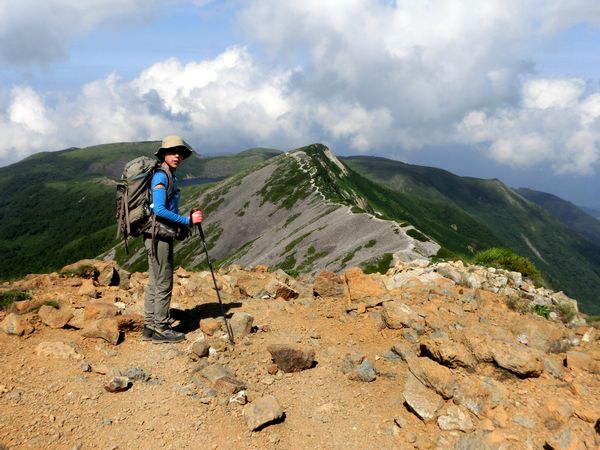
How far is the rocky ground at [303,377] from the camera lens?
701 cm

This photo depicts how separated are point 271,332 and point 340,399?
10.5 ft

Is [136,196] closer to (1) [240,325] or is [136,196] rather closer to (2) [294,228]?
(1) [240,325]

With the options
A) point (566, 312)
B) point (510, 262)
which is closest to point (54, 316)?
point (566, 312)

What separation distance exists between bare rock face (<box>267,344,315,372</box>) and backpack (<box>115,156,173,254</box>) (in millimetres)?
4170

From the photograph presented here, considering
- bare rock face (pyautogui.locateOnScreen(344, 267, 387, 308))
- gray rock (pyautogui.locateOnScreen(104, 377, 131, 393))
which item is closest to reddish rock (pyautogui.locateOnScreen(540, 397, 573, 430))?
bare rock face (pyautogui.locateOnScreen(344, 267, 387, 308))

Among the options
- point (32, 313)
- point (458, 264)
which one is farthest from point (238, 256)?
point (32, 313)

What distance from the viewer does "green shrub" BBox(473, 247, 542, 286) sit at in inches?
981

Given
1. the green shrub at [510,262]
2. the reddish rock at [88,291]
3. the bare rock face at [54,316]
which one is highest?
the green shrub at [510,262]

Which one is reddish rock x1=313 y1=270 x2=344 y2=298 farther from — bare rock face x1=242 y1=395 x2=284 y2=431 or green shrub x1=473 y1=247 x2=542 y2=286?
green shrub x1=473 y1=247 x2=542 y2=286

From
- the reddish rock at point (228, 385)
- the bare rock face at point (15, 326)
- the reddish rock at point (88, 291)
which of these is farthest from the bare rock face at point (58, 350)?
Result: the reddish rock at point (88, 291)

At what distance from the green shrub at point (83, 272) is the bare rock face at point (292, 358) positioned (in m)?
9.39

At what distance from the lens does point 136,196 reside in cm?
1003

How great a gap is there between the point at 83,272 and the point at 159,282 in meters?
7.28

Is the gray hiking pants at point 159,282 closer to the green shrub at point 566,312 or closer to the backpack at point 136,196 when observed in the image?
the backpack at point 136,196
